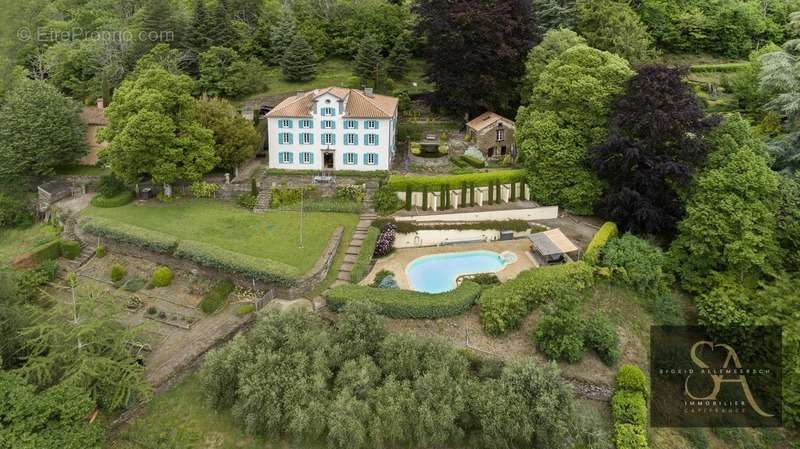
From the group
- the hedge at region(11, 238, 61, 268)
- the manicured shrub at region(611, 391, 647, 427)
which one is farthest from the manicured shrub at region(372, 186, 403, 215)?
the hedge at region(11, 238, 61, 268)

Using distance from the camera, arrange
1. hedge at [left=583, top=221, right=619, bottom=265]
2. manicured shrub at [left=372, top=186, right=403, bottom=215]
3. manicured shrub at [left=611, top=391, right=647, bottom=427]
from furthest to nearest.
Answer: manicured shrub at [left=372, top=186, right=403, bottom=215]
hedge at [left=583, top=221, right=619, bottom=265]
manicured shrub at [left=611, top=391, right=647, bottom=427]

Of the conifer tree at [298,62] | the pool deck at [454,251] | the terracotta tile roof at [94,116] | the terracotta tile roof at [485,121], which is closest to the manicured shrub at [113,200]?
the terracotta tile roof at [94,116]

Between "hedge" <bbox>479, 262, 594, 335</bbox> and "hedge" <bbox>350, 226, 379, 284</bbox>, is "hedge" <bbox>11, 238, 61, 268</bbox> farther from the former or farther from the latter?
"hedge" <bbox>479, 262, 594, 335</bbox>

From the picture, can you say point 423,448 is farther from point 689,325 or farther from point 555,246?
point 689,325

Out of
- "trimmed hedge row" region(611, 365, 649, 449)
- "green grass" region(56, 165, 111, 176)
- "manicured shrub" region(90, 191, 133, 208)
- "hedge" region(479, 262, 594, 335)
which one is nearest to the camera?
"trimmed hedge row" region(611, 365, 649, 449)

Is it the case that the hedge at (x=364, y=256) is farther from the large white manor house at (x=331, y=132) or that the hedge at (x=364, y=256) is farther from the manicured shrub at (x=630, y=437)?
the manicured shrub at (x=630, y=437)

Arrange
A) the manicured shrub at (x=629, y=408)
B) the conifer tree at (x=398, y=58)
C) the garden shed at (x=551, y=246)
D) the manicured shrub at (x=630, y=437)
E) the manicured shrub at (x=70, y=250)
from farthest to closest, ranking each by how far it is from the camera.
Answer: the conifer tree at (x=398, y=58) → the manicured shrub at (x=70, y=250) → the garden shed at (x=551, y=246) → the manicured shrub at (x=629, y=408) → the manicured shrub at (x=630, y=437)

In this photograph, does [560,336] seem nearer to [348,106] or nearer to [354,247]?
[354,247]
